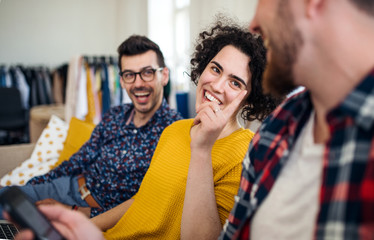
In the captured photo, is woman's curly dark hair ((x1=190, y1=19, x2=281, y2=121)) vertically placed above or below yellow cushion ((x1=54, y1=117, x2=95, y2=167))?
above

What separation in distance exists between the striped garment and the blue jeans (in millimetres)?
51

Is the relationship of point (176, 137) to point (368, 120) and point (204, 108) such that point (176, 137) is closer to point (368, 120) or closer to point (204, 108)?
point (204, 108)

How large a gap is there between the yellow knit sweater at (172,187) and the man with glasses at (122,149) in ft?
1.12

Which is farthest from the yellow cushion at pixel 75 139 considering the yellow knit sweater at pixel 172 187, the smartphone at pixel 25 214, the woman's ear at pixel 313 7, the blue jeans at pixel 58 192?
the woman's ear at pixel 313 7

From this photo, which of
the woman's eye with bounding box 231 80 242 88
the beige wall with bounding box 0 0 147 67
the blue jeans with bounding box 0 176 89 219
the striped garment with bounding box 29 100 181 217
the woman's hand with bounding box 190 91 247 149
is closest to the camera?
the woman's hand with bounding box 190 91 247 149

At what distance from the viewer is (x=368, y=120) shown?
0.49 m

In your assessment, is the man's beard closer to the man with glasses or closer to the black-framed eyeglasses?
the man with glasses

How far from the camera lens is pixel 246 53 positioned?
1140 mm

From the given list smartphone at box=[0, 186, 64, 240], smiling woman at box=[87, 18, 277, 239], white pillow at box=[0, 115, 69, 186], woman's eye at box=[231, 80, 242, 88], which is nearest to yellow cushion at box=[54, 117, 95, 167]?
white pillow at box=[0, 115, 69, 186]

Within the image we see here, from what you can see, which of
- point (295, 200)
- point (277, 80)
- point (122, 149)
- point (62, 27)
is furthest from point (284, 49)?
point (62, 27)

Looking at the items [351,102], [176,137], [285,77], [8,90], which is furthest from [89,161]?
[8,90]

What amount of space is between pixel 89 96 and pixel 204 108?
2.34 m

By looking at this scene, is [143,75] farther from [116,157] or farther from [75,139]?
[75,139]

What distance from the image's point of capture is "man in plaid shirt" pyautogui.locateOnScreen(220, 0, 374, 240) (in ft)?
1.63
